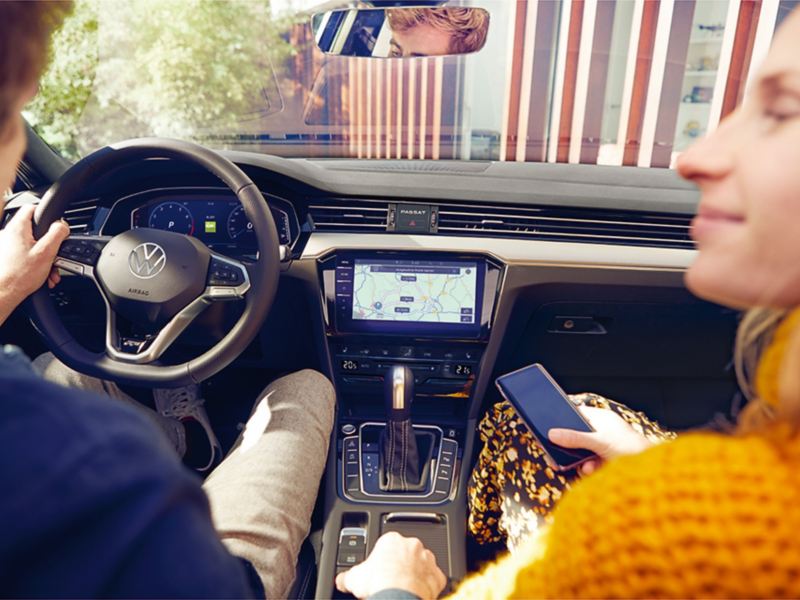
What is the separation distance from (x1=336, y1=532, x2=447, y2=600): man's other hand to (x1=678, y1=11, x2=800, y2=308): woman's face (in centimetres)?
85

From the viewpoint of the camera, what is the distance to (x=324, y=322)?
1.94 meters

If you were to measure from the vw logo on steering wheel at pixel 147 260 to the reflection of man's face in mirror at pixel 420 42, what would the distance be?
35.4 inches

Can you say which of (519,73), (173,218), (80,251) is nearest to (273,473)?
(80,251)

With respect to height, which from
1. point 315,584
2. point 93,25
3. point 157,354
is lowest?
point 315,584

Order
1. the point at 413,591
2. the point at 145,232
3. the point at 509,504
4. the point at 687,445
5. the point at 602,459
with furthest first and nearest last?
the point at 145,232
the point at 509,504
the point at 602,459
the point at 413,591
the point at 687,445

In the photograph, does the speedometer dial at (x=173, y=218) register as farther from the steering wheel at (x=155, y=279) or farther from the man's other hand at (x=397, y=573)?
the man's other hand at (x=397, y=573)

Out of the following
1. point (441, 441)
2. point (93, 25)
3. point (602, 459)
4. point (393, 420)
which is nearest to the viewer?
point (602, 459)

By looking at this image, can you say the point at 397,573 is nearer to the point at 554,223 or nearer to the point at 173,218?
the point at 554,223

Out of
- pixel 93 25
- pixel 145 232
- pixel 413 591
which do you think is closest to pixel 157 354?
pixel 145 232

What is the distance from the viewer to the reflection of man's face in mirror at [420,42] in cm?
178

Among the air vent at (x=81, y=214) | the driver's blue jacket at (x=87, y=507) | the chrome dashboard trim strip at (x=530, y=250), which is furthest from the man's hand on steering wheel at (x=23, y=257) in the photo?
the driver's blue jacket at (x=87, y=507)

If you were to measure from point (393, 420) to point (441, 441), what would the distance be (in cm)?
24

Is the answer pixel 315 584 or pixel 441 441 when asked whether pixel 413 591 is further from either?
pixel 441 441

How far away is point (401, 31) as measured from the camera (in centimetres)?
177
